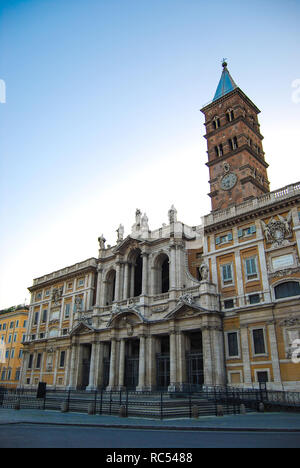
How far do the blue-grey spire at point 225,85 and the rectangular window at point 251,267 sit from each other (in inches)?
999

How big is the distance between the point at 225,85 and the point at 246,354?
116ft

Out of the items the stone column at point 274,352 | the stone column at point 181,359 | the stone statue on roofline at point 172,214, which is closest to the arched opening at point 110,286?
the stone statue on roofline at point 172,214

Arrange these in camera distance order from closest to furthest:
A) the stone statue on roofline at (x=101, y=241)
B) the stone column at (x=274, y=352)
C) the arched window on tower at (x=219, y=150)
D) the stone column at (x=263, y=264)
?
1. the stone column at (x=274, y=352)
2. the stone column at (x=263, y=264)
3. the arched window on tower at (x=219, y=150)
4. the stone statue on roofline at (x=101, y=241)

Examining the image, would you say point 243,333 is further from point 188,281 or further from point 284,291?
point 188,281

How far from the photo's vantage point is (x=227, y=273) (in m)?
31.3

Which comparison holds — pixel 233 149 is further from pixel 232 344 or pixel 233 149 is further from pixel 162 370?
pixel 162 370

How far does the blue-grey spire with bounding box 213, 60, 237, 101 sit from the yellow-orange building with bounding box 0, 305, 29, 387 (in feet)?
156

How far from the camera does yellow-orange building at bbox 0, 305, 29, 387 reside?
5909cm

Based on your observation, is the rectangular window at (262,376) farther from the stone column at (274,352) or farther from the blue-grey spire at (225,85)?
the blue-grey spire at (225,85)

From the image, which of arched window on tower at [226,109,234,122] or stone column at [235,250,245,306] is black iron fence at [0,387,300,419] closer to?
stone column at [235,250,245,306]

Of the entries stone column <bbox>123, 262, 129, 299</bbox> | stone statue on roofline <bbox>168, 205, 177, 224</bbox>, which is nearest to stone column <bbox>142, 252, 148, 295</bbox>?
stone column <bbox>123, 262, 129, 299</bbox>

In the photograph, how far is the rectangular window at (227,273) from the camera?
31.0 meters

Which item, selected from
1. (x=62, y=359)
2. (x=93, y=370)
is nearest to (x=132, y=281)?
(x=93, y=370)

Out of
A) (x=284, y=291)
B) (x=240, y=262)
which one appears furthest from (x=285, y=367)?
(x=240, y=262)
